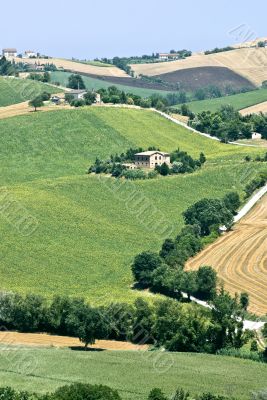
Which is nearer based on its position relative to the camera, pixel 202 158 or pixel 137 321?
pixel 137 321

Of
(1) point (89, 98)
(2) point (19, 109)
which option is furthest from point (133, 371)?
(2) point (19, 109)

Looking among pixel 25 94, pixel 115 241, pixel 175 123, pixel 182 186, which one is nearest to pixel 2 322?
pixel 115 241

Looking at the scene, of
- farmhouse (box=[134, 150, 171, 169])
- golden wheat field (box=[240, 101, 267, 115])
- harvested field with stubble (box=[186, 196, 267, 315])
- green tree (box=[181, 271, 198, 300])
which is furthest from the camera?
golden wheat field (box=[240, 101, 267, 115])

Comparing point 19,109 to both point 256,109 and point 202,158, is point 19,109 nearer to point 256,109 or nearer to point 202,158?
point 202,158

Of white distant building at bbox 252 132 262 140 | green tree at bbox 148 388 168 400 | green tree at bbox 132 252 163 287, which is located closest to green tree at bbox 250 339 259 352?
green tree at bbox 148 388 168 400

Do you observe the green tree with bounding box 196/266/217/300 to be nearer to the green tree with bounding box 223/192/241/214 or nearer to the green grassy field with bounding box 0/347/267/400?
the green grassy field with bounding box 0/347/267/400
